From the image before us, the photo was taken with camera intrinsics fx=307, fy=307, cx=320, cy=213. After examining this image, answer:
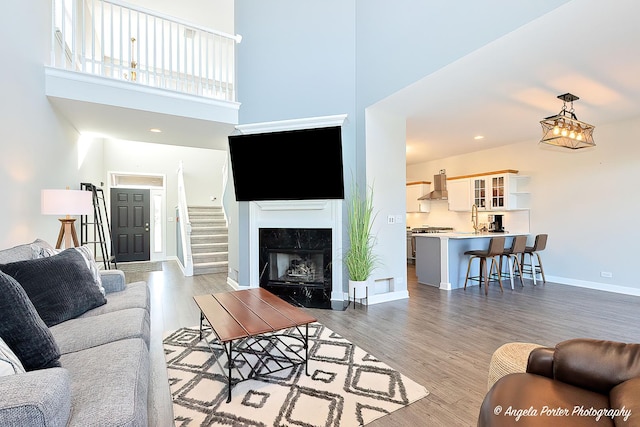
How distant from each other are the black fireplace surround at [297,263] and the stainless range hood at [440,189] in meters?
4.16

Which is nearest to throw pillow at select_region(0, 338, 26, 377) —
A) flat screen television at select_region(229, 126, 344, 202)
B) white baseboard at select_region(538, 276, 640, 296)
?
flat screen television at select_region(229, 126, 344, 202)

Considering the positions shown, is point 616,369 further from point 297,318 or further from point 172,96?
point 172,96

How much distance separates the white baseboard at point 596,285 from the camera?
464cm

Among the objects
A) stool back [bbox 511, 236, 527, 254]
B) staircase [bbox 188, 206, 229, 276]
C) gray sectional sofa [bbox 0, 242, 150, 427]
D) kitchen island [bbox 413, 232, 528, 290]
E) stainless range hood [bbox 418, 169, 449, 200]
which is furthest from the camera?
stainless range hood [bbox 418, 169, 449, 200]

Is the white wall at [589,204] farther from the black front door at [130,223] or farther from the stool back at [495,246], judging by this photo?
the black front door at [130,223]

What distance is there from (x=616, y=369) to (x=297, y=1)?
5.16 m

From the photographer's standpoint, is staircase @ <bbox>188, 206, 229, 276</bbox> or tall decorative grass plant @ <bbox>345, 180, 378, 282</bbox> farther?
staircase @ <bbox>188, 206, 229, 276</bbox>

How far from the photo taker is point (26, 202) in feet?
10.2

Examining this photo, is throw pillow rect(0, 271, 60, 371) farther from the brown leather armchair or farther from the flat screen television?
the flat screen television

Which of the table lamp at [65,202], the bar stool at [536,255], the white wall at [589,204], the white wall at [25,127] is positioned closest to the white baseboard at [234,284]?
the table lamp at [65,202]

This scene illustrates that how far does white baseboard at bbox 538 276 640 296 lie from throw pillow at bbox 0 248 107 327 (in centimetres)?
658

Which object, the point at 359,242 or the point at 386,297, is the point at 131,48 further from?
the point at 386,297

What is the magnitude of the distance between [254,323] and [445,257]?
379 centimetres

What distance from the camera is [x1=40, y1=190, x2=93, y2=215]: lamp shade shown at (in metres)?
3.08
